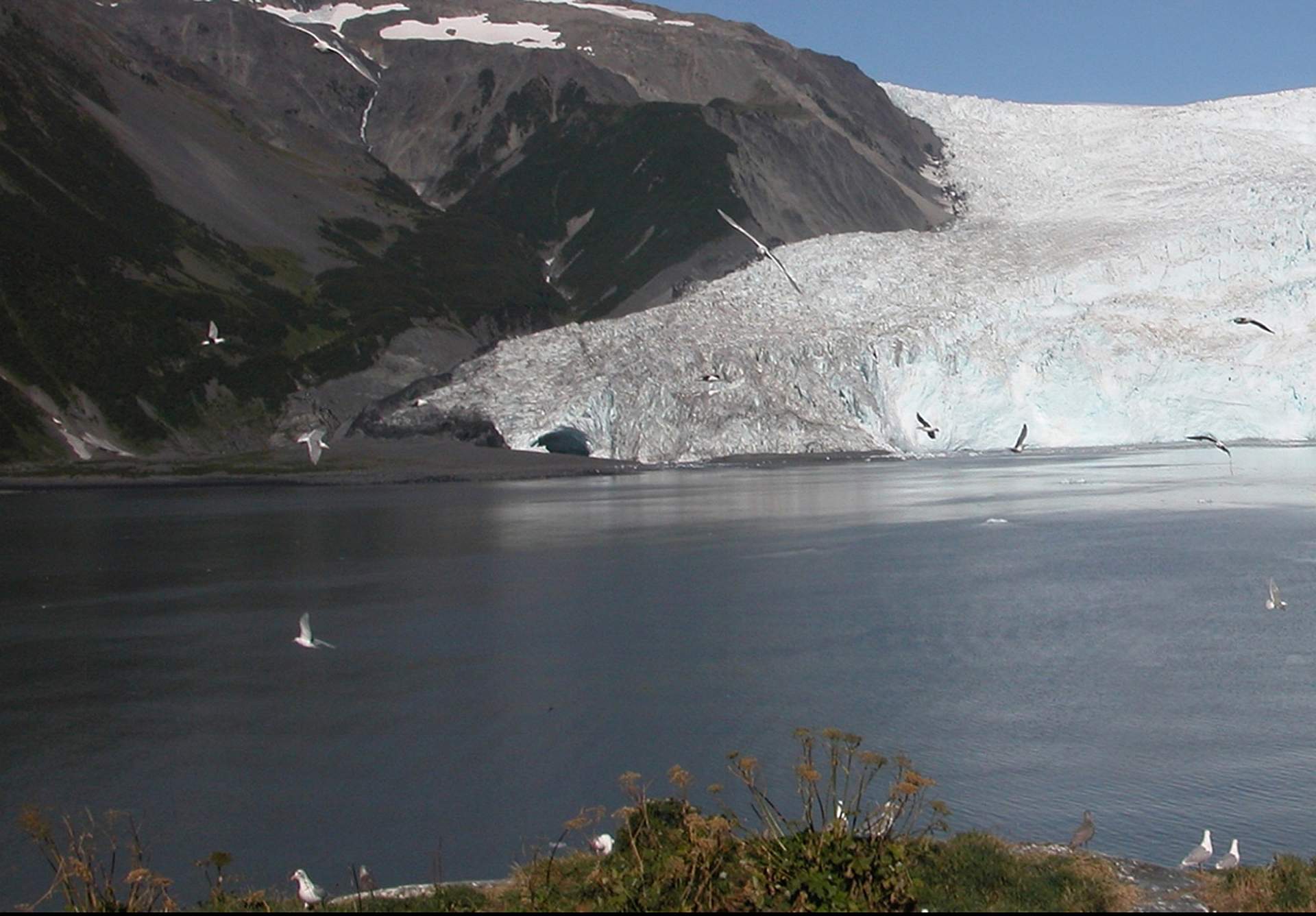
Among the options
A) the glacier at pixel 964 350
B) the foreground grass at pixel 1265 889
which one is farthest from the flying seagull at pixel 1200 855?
the glacier at pixel 964 350

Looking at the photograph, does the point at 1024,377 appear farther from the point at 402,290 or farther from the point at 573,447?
the point at 402,290

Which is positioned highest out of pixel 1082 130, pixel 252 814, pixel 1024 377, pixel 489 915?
pixel 1082 130

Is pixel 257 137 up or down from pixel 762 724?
up

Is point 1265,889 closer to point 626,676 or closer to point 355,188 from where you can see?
point 626,676

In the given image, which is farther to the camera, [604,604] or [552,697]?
[604,604]

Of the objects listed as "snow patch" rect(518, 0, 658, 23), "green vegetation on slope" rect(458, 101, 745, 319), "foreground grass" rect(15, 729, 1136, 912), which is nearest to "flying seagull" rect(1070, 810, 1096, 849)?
"foreground grass" rect(15, 729, 1136, 912)

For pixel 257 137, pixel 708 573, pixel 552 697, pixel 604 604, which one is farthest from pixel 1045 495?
pixel 257 137

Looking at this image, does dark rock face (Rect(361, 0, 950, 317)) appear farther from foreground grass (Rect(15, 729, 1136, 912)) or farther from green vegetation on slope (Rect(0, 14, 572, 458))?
foreground grass (Rect(15, 729, 1136, 912))

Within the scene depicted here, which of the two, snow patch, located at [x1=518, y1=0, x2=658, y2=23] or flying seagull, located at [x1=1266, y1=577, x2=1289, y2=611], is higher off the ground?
snow patch, located at [x1=518, y1=0, x2=658, y2=23]
